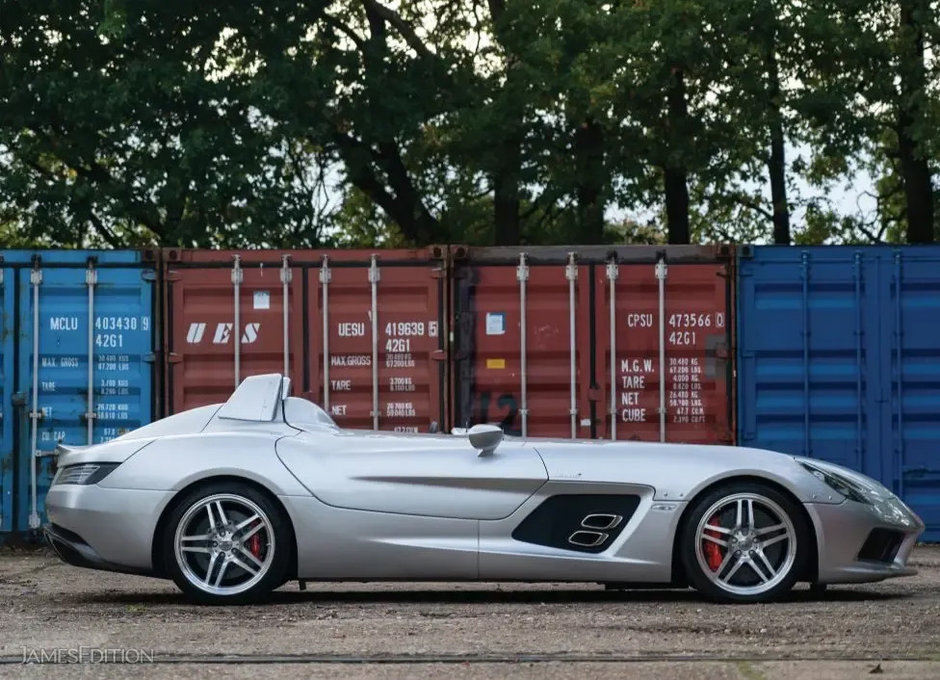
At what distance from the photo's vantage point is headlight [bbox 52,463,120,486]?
8.88 m

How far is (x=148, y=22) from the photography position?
22.9 m

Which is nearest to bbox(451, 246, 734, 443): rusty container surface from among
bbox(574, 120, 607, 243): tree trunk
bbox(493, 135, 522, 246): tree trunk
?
bbox(574, 120, 607, 243): tree trunk

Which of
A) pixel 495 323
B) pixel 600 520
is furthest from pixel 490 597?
pixel 495 323

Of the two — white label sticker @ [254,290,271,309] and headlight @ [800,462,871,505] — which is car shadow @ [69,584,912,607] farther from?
white label sticker @ [254,290,271,309]

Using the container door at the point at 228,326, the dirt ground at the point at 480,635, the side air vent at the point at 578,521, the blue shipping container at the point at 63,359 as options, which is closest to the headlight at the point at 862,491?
the dirt ground at the point at 480,635

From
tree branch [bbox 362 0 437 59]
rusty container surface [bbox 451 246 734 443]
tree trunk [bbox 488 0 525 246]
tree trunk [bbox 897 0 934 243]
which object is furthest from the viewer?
tree branch [bbox 362 0 437 59]

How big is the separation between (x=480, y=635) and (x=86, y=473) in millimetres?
2656

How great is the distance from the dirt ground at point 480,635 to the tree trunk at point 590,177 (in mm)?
15467

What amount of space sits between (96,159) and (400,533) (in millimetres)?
16239

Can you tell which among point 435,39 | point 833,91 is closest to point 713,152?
point 833,91

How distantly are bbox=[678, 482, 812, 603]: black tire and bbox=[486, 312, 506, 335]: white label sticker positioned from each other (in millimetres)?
6135

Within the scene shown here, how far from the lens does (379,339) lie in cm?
1460

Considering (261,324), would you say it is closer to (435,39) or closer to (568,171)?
(568,171)

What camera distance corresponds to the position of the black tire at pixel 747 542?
28.0 ft
